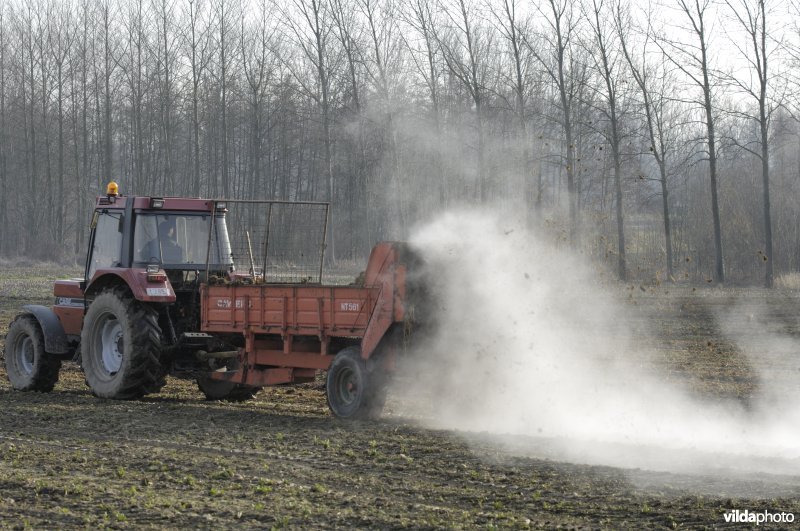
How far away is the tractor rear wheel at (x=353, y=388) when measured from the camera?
9977mm

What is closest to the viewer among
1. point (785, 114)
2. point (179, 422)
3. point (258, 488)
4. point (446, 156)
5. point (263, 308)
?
point (258, 488)

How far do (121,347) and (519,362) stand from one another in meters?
4.93

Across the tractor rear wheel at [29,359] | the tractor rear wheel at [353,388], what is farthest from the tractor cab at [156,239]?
the tractor rear wheel at [353,388]

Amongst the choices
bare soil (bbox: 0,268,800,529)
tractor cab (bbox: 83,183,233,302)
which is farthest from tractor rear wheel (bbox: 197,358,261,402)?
tractor cab (bbox: 83,183,233,302)

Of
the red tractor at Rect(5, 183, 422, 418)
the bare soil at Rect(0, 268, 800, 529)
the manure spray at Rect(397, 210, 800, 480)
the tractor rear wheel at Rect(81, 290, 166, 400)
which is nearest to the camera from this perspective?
the bare soil at Rect(0, 268, 800, 529)

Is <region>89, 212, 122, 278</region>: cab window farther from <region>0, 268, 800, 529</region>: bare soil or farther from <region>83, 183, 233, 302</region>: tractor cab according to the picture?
<region>0, 268, 800, 529</region>: bare soil

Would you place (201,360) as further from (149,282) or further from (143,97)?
(143,97)

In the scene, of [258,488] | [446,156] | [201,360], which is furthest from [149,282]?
[446,156]

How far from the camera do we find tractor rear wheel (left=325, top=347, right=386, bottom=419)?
998cm

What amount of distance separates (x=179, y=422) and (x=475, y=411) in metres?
3.13

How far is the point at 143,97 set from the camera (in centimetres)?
5081

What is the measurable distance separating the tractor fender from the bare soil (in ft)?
3.64

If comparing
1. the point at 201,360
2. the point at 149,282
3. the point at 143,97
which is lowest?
the point at 201,360

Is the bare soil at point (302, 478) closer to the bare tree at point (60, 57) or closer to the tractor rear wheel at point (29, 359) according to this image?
the tractor rear wheel at point (29, 359)
